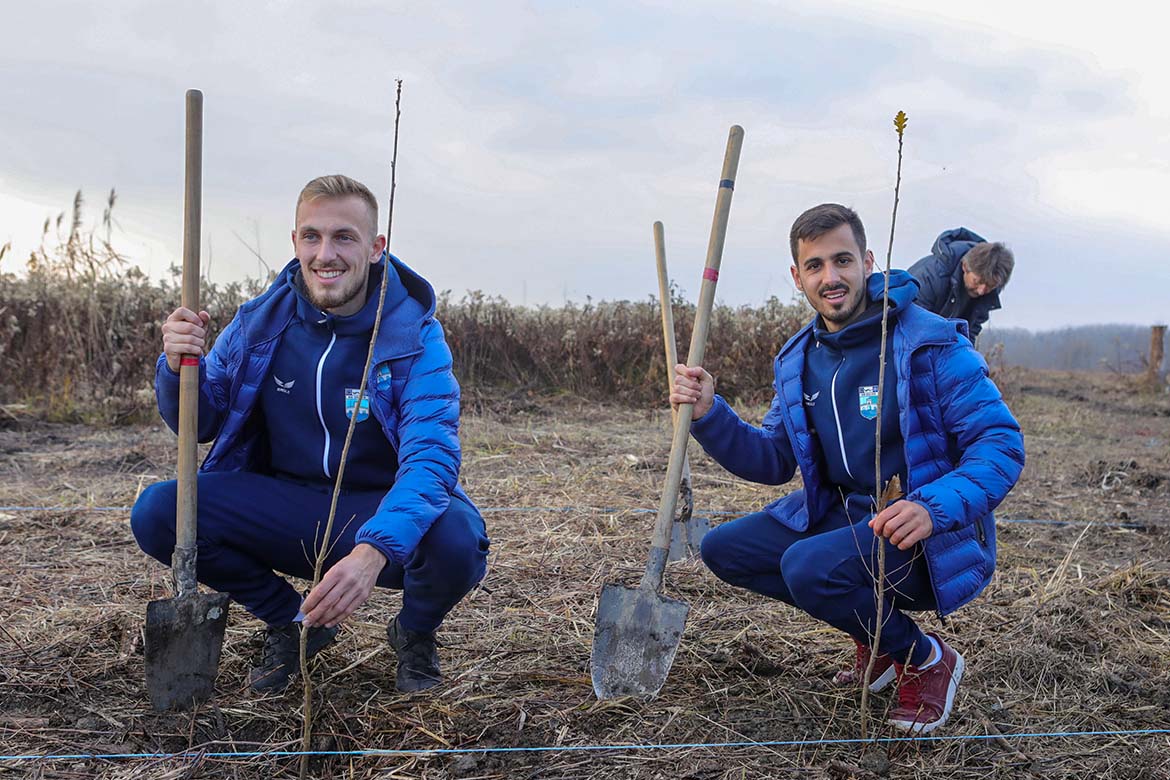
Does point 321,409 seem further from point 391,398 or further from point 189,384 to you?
point 189,384

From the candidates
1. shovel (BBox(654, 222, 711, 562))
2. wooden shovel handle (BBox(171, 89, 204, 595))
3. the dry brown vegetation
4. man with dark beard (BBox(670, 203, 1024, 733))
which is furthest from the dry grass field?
the dry brown vegetation

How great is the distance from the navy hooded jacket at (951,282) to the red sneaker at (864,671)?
3.61 metres

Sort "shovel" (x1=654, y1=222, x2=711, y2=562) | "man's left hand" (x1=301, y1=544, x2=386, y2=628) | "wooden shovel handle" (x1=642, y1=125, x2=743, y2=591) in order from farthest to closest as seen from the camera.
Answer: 1. "shovel" (x1=654, y1=222, x2=711, y2=562)
2. "wooden shovel handle" (x1=642, y1=125, x2=743, y2=591)
3. "man's left hand" (x1=301, y1=544, x2=386, y2=628)

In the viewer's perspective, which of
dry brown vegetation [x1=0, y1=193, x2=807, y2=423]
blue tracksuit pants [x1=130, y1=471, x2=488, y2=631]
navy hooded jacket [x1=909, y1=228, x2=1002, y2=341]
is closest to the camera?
blue tracksuit pants [x1=130, y1=471, x2=488, y2=631]

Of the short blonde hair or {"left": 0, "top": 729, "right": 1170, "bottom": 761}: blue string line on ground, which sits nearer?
{"left": 0, "top": 729, "right": 1170, "bottom": 761}: blue string line on ground

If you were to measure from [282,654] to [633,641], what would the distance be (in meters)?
1.07

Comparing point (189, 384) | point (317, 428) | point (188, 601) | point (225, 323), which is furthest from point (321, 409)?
point (225, 323)

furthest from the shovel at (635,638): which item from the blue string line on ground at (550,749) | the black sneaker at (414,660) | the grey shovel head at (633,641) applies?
the black sneaker at (414,660)

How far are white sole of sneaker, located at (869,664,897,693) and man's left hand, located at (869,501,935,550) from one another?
0.68 m

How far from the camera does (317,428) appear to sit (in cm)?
278

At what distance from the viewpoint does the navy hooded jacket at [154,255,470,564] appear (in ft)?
7.74

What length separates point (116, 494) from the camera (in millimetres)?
5438

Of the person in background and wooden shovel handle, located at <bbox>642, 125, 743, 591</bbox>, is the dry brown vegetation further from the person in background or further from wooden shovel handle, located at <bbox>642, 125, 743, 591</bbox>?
wooden shovel handle, located at <bbox>642, 125, 743, 591</bbox>

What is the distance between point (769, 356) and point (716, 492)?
5.58m
